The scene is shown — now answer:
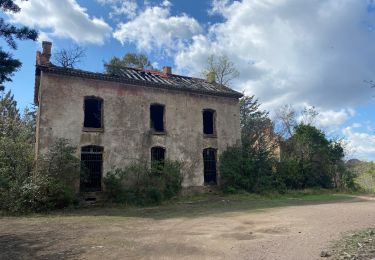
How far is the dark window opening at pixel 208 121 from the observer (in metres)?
21.7

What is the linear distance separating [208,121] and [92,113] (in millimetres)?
7545

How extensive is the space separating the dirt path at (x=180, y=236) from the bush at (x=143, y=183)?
12.7ft

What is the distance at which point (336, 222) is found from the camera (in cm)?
1016

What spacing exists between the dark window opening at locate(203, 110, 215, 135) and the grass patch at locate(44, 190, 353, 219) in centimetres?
421

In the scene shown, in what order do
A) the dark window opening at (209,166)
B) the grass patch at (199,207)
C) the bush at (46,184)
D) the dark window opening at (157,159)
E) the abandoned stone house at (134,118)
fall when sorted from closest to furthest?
the bush at (46,184) < the grass patch at (199,207) < the abandoned stone house at (134,118) < the dark window opening at (157,159) < the dark window opening at (209,166)

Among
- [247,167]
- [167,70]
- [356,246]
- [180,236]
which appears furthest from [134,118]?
[356,246]

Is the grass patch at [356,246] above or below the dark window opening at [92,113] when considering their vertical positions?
below

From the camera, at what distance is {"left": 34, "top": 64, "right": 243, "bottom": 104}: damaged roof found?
16891mm

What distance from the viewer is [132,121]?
1836 centimetres

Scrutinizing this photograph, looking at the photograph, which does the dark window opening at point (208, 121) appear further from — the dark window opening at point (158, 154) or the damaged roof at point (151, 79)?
the dark window opening at point (158, 154)

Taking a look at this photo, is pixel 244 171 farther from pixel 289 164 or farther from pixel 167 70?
pixel 167 70

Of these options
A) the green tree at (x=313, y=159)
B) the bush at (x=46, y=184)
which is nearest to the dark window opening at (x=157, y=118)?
the bush at (x=46, y=184)

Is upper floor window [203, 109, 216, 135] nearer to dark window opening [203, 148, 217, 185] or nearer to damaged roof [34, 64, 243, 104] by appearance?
damaged roof [34, 64, 243, 104]

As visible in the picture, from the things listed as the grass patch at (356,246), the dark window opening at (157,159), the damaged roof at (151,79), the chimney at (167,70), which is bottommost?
the grass patch at (356,246)
